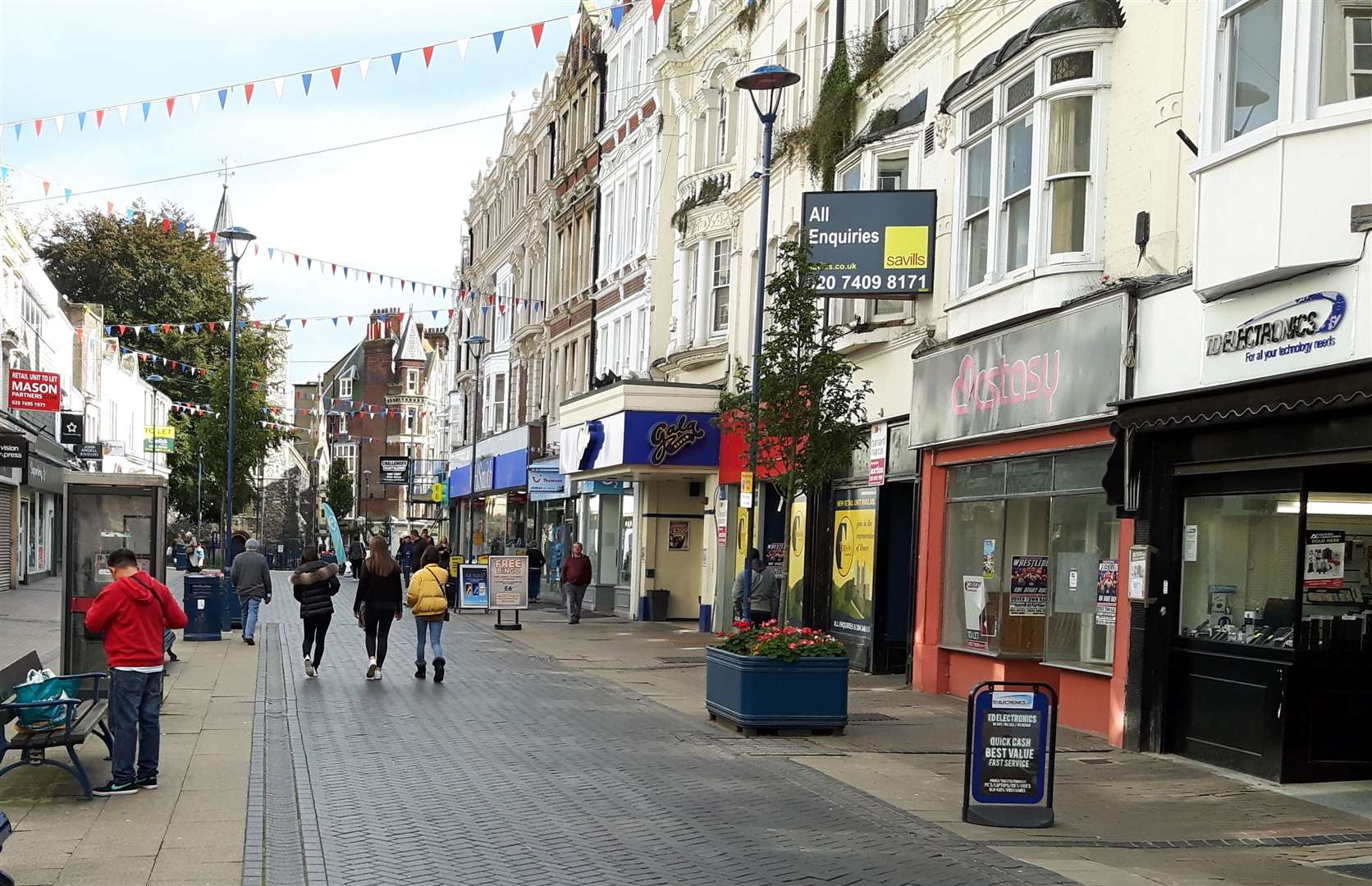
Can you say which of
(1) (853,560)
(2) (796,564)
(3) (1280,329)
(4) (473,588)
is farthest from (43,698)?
(4) (473,588)

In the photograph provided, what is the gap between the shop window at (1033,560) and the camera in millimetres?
15047

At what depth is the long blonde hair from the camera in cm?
1847

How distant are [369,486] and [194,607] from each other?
10032 cm

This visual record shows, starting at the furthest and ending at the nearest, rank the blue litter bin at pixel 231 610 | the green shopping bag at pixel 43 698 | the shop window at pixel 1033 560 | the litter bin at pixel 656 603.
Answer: the litter bin at pixel 656 603, the blue litter bin at pixel 231 610, the shop window at pixel 1033 560, the green shopping bag at pixel 43 698

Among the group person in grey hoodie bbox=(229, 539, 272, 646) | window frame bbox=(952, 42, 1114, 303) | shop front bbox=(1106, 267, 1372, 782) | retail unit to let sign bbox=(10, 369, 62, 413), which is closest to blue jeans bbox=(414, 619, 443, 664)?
person in grey hoodie bbox=(229, 539, 272, 646)

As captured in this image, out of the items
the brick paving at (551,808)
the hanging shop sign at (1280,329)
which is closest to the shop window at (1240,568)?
the hanging shop sign at (1280,329)

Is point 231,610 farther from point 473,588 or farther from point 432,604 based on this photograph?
point 432,604

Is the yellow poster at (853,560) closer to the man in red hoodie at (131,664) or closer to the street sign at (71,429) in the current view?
→ the man in red hoodie at (131,664)

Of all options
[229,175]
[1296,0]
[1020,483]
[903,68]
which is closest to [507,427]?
[229,175]

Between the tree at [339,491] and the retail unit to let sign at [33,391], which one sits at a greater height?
the retail unit to let sign at [33,391]

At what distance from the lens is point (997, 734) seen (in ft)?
33.3

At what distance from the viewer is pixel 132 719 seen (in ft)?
34.1

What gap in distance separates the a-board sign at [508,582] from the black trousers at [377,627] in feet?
35.2

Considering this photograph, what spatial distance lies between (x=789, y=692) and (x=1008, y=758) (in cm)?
439
